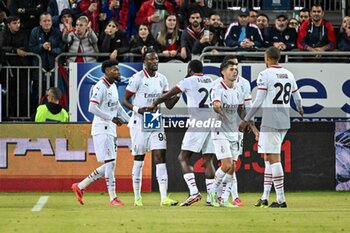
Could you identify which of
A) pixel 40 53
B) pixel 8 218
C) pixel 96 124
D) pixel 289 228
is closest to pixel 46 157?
pixel 40 53

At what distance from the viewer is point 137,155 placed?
19.6m

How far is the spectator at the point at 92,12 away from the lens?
26.1 metres

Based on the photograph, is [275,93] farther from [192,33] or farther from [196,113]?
[192,33]

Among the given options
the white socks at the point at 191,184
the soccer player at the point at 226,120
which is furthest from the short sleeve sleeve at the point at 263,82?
the white socks at the point at 191,184

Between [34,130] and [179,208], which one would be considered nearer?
[179,208]

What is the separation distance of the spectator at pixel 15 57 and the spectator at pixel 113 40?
178 cm

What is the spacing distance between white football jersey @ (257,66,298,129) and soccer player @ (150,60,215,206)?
1.36 m

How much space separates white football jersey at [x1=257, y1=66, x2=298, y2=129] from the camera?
707 inches

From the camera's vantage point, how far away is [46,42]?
24812 mm

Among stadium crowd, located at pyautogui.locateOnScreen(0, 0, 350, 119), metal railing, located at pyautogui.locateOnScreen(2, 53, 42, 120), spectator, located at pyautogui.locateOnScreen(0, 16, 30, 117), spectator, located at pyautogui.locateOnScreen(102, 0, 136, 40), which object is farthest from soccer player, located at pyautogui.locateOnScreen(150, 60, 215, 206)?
spectator, located at pyautogui.locateOnScreen(102, 0, 136, 40)

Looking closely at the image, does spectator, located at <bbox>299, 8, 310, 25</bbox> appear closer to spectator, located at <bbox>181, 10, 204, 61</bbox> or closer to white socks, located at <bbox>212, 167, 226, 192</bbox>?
spectator, located at <bbox>181, 10, 204, 61</bbox>

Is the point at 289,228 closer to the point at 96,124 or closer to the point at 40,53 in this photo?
the point at 96,124

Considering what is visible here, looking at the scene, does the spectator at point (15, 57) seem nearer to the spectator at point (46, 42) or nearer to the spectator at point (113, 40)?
the spectator at point (46, 42)

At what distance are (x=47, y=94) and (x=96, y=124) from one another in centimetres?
435
